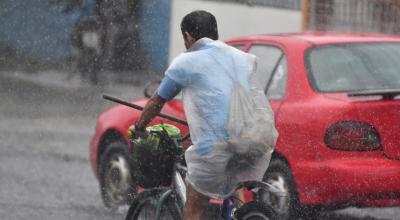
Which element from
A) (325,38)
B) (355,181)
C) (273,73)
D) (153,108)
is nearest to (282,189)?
(355,181)

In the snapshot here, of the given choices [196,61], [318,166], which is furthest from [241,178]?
[318,166]

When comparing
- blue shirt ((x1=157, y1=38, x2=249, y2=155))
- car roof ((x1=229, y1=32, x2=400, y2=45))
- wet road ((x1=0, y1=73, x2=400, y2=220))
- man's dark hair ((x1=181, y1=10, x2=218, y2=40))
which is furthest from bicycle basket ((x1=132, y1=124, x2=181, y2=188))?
wet road ((x1=0, y1=73, x2=400, y2=220))

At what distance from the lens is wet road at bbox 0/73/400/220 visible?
409 inches

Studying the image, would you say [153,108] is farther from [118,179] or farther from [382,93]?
[118,179]

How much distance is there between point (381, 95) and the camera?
8.57 meters

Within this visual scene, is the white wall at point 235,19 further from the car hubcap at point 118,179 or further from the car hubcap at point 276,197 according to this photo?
the car hubcap at point 276,197

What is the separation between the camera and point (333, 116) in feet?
28.2

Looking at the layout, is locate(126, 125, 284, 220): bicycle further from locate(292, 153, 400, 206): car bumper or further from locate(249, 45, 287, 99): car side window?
locate(249, 45, 287, 99): car side window

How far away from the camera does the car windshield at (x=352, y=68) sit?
9.01 metres

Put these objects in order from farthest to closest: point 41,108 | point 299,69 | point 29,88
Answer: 1. point 29,88
2. point 41,108
3. point 299,69

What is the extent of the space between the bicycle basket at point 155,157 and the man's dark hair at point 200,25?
57 centimetres

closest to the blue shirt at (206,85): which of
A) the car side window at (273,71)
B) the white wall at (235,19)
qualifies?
the car side window at (273,71)

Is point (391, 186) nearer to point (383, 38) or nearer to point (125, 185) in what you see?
A: point (383, 38)

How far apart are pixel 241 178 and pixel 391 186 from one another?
2294 mm
